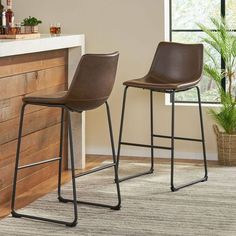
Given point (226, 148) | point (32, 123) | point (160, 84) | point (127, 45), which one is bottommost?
point (226, 148)

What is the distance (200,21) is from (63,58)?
1349 mm

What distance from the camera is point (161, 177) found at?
5234 mm

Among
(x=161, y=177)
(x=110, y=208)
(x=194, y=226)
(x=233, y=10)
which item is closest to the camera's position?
(x=194, y=226)

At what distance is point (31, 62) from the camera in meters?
4.71

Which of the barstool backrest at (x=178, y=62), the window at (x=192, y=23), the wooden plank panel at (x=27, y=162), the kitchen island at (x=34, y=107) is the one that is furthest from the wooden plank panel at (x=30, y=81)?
the window at (x=192, y=23)

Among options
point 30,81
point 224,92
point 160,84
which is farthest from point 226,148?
point 30,81

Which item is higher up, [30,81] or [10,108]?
[30,81]

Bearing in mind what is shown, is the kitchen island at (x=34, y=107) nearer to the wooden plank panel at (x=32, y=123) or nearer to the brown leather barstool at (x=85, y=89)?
the wooden plank panel at (x=32, y=123)

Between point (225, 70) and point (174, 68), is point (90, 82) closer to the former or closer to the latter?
point (174, 68)

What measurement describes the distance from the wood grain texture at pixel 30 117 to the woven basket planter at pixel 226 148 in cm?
125

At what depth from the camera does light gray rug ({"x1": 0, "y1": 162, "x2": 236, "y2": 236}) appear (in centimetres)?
394

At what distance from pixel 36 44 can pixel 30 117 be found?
510 millimetres

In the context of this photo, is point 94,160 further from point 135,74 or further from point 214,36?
point 214,36

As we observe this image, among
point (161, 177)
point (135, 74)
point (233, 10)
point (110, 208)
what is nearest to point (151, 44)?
point (135, 74)
